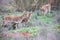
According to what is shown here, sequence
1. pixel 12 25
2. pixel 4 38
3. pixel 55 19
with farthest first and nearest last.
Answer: pixel 55 19 < pixel 12 25 < pixel 4 38

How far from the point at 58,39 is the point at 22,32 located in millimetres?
582

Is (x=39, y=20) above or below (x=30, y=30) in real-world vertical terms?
above

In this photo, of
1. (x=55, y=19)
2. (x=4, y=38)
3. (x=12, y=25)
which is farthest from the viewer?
(x=55, y=19)

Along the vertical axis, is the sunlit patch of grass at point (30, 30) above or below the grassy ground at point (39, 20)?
below

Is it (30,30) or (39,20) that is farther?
(39,20)

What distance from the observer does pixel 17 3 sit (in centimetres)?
349

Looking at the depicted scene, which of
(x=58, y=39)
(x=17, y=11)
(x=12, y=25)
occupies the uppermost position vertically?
(x=17, y=11)

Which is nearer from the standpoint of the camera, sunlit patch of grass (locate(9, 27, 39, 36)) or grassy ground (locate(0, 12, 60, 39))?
sunlit patch of grass (locate(9, 27, 39, 36))

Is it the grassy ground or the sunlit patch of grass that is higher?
the grassy ground

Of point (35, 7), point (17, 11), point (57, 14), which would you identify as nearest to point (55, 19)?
point (57, 14)

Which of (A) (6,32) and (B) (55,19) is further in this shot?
(B) (55,19)

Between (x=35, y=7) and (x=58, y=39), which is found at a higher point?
(x=35, y=7)

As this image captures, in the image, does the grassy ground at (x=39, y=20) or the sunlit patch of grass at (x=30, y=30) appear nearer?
the sunlit patch of grass at (x=30, y=30)

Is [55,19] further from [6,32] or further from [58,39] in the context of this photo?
[6,32]
